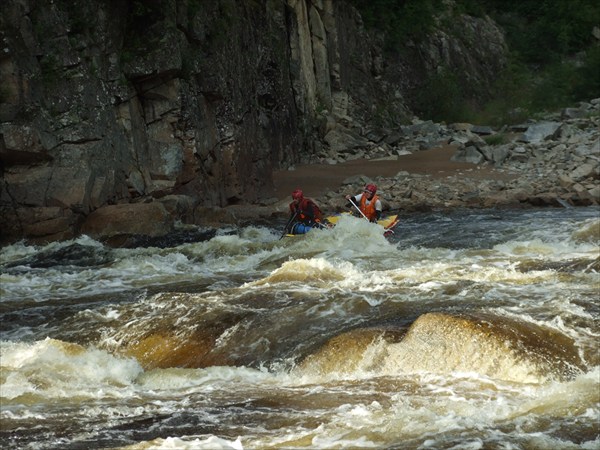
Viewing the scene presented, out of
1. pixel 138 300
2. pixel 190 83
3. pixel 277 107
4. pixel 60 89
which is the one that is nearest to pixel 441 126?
pixel 277 107

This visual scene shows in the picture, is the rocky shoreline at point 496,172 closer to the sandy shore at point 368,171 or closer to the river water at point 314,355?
the sandy shore at point 368,171

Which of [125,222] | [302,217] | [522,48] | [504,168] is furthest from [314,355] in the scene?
[522,48]

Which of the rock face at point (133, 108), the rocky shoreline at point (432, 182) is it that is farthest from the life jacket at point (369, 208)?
the rock face at point (133, 108)

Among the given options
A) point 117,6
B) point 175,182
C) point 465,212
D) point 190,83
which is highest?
point 117,6

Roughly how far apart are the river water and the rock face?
3.37 meters

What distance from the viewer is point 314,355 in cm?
814

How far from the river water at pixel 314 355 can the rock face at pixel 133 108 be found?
3368mm

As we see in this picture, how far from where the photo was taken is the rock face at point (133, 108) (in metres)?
16.0

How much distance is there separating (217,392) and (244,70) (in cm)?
1683

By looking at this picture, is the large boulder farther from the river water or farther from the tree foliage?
the tree foliage

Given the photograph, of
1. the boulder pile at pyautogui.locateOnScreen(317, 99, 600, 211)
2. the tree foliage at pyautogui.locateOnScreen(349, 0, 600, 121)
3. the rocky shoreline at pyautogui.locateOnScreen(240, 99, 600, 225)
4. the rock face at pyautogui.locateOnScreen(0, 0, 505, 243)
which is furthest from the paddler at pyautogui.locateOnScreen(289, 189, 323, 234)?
the tree foliage at pyautogui.locateOnScreen(349, 0, 600, 121)

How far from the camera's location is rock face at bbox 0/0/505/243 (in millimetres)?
15977

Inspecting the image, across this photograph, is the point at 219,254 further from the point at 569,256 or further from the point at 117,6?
the point at 117,6

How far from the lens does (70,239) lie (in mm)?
15797
